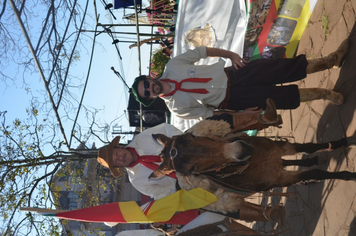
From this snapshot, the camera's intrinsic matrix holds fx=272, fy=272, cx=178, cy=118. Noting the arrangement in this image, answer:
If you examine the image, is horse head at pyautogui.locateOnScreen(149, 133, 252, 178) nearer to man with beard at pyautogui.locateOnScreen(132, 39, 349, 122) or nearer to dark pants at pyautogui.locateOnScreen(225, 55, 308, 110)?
man with beard at pyautogui.locateOnScreen(132, 39, 349, 122)

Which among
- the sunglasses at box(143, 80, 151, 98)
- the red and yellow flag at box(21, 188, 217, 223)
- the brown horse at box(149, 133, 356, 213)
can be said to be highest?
the sunglasses at box(143, 80, 151, 98)

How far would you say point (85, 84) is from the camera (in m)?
5.81

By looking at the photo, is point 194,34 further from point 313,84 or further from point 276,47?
point 313,84

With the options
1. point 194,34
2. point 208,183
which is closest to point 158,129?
point 208,183

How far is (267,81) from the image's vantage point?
352cm

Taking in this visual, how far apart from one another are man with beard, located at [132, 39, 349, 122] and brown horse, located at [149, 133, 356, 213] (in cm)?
80

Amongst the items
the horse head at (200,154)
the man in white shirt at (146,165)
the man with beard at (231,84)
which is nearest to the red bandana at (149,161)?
the man in white shirt at (146,165)

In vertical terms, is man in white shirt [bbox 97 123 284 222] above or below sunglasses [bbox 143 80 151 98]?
below

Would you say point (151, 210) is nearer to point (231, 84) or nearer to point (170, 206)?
point (170, 206)

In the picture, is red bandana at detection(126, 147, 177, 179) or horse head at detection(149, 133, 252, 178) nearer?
horse head at detection(149, 133, 252, 178)

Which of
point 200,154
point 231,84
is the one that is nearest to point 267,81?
point 231,84

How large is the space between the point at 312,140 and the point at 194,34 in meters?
2.89

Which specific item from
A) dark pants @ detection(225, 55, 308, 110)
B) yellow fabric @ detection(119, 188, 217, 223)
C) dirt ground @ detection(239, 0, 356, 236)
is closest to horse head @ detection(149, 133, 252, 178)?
yellow fabric @ detection(119, 188, 217, 223)

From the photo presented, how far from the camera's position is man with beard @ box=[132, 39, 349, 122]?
3438 mm
